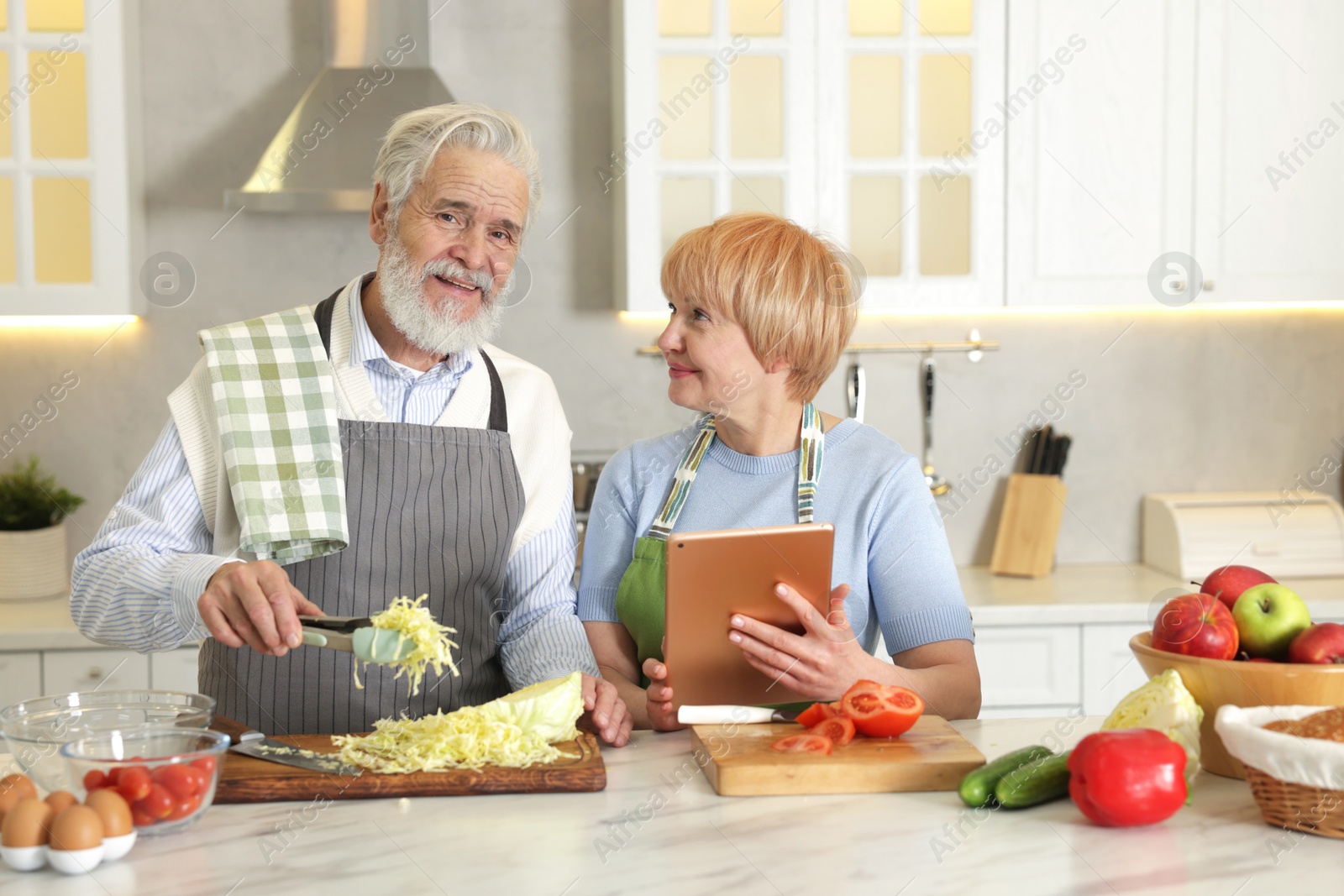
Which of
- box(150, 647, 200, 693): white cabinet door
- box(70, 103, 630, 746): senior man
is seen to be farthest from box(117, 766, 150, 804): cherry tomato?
box(150, 647, 200, 693): white cabinet door

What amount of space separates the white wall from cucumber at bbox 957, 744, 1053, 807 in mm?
2112

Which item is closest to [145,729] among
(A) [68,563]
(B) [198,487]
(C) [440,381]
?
(B) [198,487]

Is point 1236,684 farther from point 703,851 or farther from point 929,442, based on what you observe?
point 929,442

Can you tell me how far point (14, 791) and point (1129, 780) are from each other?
103 cm

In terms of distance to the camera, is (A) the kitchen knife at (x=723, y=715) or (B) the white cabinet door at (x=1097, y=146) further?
(B) the white cabinet door at (x=1097, y=146)

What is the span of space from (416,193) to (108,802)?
1.01 metres

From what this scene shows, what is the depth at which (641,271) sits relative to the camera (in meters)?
2.90

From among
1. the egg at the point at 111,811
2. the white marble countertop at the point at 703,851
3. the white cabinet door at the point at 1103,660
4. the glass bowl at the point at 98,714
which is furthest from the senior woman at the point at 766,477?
the white cabinet door at the point at 1103,660

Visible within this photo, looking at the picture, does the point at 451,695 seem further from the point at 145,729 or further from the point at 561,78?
the point at 561,78

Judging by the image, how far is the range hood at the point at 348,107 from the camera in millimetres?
2729

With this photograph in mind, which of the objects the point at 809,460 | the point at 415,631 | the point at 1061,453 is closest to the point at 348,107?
the point at 809,460

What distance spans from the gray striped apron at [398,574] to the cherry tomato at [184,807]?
0.53m

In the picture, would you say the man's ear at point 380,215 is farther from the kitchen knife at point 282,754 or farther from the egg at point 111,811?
the egg at point 111,811

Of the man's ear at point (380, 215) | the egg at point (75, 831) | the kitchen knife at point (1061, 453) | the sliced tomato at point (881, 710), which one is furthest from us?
the kitchen knife at point (1061, 453)
